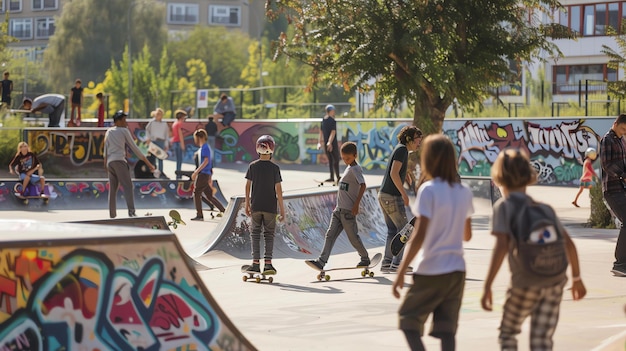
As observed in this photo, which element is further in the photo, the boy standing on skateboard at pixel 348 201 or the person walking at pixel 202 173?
the person walking at pixel 202 173

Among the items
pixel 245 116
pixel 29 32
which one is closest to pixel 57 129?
pixel 245 116

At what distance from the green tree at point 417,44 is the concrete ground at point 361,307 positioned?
5.53m

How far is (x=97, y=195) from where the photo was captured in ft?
72.0

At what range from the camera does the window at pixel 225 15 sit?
351ft

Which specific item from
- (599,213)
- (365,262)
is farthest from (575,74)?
(365,262)

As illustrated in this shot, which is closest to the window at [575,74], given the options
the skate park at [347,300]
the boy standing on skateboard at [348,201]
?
the skate park at [347,300]

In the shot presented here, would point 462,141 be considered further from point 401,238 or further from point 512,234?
point 512,234

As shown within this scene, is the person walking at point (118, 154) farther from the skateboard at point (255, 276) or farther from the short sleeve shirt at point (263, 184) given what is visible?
the short sleeve shirt at point (263, 184)

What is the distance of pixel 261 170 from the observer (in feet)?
36.3

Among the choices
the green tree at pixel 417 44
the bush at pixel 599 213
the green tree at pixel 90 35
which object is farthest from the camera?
the green tree at pixel 90 35

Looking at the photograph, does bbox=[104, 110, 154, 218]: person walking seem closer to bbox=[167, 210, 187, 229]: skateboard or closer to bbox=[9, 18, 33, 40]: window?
bbox=[167, 210, 187, 229]: skateboard

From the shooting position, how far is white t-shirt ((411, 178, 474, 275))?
5.95m

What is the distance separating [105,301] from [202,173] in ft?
39.1

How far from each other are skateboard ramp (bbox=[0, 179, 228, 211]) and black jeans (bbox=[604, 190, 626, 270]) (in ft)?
37.2
